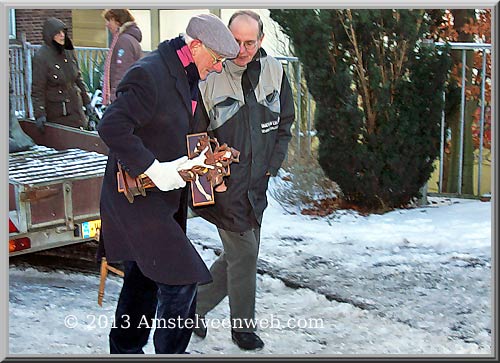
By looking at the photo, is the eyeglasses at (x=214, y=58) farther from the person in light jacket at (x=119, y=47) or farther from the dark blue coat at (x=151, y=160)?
the person in light jacket at (x=119, y=47)

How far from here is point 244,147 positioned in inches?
178

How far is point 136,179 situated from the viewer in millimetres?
4410

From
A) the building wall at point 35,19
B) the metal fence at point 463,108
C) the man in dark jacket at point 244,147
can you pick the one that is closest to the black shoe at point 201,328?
the man in dark jacket at point 244,147

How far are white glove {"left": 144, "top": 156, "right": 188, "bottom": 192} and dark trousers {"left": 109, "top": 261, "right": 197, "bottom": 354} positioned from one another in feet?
1.41

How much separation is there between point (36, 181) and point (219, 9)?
3.78 ft

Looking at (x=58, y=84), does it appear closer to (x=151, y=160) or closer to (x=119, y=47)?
(x=119, y=47)

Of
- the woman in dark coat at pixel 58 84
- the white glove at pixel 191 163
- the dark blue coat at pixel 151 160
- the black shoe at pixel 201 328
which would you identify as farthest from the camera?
the black shoe at pixel 201 328

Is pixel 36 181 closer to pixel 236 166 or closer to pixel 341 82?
pixel 236 166

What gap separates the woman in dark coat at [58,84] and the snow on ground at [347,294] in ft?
2.40

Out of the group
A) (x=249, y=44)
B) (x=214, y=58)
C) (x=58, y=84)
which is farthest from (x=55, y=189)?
(x=249, y=44)

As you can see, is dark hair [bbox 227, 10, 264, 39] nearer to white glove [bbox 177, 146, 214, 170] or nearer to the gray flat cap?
the gray flat cap

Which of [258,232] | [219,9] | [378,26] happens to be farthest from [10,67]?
[378,26]

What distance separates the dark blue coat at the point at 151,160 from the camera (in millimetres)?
4293

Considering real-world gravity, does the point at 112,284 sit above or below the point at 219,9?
below
